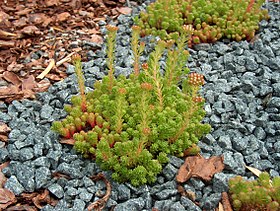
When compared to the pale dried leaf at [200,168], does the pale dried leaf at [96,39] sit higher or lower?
higher

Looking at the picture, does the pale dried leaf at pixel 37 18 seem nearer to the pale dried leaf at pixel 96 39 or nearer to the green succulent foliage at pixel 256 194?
the pale dried leaf at pixel 96 39

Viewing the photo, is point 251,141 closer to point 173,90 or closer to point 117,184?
point 173,90

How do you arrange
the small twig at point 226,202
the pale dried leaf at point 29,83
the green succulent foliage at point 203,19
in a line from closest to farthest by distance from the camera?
the small twig at point 226,202
the pale dried leaf at point 29,83
the green succulent foliage at point 203,19

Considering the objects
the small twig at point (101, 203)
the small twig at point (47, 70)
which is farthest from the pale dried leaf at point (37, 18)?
the small twig at point (101, 203)

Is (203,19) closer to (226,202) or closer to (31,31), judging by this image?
(31,31)

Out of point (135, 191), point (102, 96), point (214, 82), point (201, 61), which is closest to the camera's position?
point (135, 191)

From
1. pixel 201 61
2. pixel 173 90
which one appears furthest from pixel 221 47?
pixel 173 90
